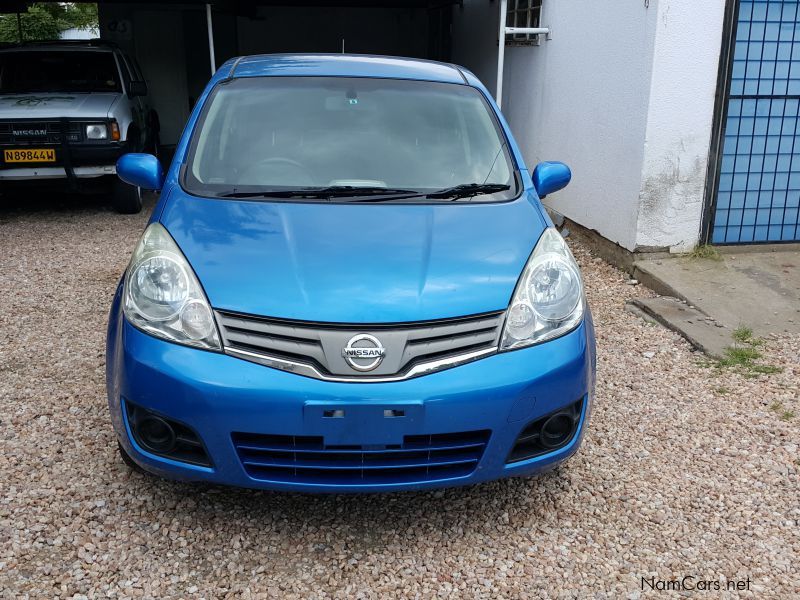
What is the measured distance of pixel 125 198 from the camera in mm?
8867

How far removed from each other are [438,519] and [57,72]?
811 centimetres

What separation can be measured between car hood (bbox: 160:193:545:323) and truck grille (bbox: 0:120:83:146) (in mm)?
5647

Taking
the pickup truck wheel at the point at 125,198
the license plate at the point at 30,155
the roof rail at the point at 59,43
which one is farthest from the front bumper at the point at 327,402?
the roof rail at the point at 59,43

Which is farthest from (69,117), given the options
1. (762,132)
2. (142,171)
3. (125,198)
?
(762,132)

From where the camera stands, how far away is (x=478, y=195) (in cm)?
346

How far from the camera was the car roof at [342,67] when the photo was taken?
401 cm

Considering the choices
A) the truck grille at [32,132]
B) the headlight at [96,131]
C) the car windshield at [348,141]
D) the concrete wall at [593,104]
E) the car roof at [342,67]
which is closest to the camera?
the car windshield at [348,141]

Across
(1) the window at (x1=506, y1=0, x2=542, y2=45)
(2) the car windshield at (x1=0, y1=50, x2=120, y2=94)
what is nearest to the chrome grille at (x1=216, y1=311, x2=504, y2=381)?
(1) the window at (x1=506, y1=0, x2=542, y2=45)

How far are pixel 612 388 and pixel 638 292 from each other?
1948 mm

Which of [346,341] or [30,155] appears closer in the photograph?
[346,341]

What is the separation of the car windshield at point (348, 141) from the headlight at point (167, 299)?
547 millimetres

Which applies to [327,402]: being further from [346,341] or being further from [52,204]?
[52,204]

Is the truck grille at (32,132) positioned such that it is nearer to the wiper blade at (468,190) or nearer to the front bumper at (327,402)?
the wiper blade at (468,190)

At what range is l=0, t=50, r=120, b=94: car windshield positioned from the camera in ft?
29.2
